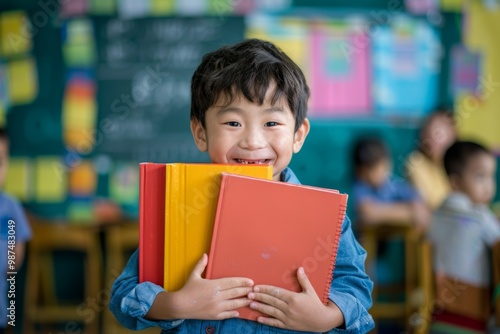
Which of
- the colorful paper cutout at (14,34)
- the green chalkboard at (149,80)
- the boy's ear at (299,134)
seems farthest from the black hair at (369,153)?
the boy's ear at (299,134)

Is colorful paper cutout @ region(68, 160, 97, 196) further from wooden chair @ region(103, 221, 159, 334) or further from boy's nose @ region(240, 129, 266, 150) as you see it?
boy's nose @ region(240, 129, 266, 150)

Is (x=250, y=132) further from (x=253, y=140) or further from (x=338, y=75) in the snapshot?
(x=338, y=75)

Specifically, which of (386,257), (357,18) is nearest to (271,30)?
(357,18)

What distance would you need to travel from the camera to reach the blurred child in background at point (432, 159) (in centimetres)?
470

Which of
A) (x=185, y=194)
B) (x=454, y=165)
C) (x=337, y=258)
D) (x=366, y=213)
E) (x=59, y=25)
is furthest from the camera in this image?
(x=59, y=25)

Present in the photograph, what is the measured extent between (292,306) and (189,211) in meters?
0.24

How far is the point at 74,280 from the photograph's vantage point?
485 centimetres

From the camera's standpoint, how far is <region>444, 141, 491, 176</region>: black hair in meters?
3.32

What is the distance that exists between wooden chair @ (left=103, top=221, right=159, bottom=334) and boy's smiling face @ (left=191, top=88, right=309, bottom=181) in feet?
10.5

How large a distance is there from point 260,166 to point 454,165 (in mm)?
2319

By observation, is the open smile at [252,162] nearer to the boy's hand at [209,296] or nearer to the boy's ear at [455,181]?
the boy's hand at [209,296]

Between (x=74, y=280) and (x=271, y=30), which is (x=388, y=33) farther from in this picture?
(x=74, y=280)

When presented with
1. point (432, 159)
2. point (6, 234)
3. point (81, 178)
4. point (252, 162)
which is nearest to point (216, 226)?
point (252, 162)

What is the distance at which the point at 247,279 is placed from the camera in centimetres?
124
